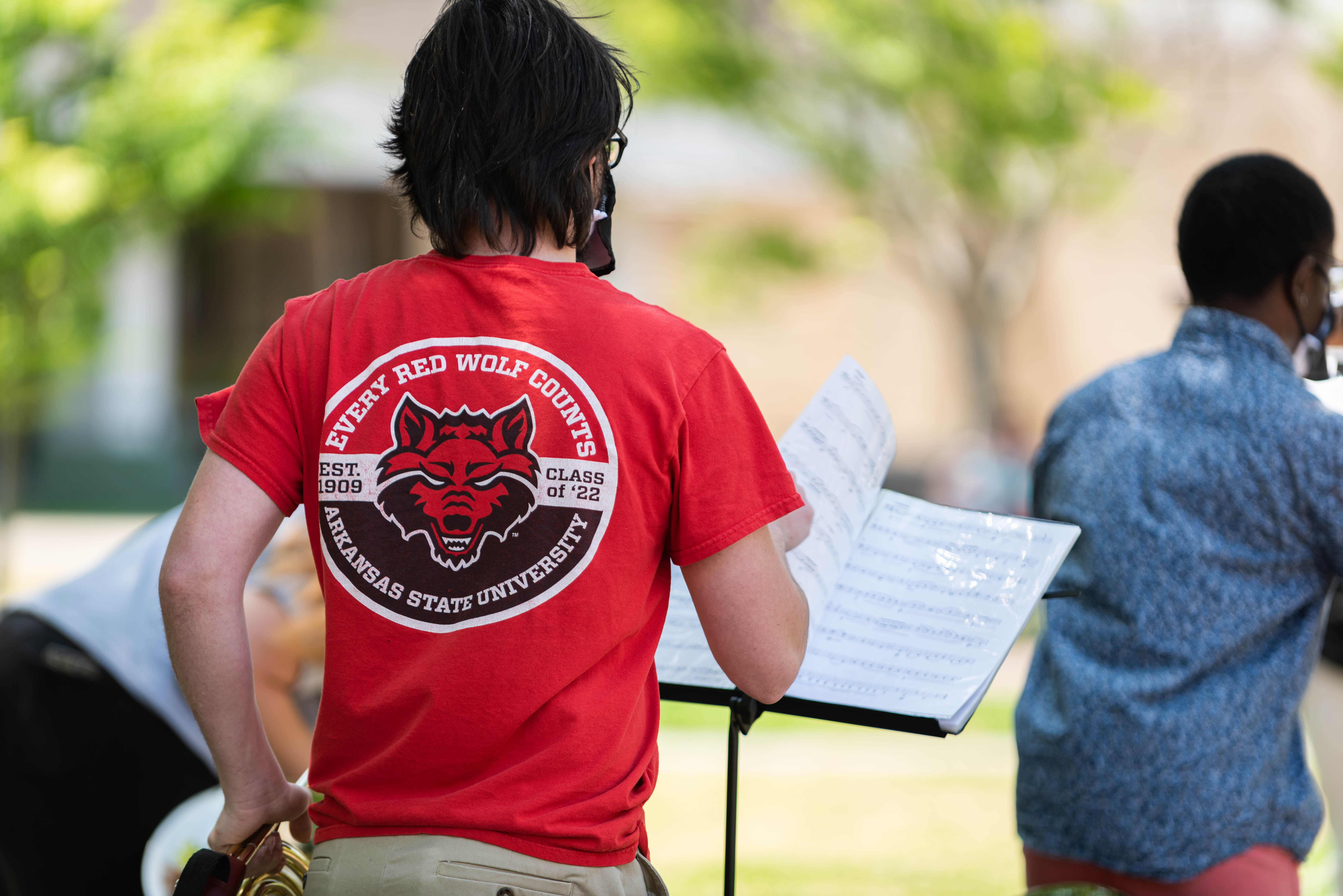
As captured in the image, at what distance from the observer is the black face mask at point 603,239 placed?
147cm

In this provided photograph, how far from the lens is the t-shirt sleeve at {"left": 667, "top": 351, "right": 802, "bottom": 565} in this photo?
1.29 metres

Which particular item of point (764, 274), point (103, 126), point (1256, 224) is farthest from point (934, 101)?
point (1256, 224)

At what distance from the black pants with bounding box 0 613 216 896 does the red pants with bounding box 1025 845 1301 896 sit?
6.08ft

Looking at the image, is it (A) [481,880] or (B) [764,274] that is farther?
(B) [764,274]

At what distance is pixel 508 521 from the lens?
128cm

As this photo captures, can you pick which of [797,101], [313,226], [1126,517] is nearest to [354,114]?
[313,226]

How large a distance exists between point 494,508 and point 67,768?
170 cm

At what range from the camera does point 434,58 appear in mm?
1377

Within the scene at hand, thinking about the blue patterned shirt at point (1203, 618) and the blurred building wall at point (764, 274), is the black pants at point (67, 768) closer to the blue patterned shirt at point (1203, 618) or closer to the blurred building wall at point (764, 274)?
the blue patterned shirt at point (1203, 618)

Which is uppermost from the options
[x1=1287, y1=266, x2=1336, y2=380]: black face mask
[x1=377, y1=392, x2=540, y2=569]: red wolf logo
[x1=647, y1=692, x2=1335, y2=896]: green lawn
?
[x1=1287, y1=266, x2=1336, y2=380]: black face mask

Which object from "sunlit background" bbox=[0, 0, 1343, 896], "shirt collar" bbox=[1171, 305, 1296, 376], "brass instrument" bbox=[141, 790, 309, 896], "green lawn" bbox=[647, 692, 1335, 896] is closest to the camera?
"shirt collar" bbox=[1171, 305, 1296, 376]

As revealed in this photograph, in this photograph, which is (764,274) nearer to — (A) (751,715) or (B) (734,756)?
(B) (734,756)

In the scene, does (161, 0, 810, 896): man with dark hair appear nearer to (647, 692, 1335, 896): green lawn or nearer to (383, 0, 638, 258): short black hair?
(383, 0, 638, 258): short black hair

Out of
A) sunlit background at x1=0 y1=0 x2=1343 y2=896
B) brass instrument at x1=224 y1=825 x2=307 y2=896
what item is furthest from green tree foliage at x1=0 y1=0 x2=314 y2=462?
brass instrument at x1=224 y1=825 x2=307 y2=896
